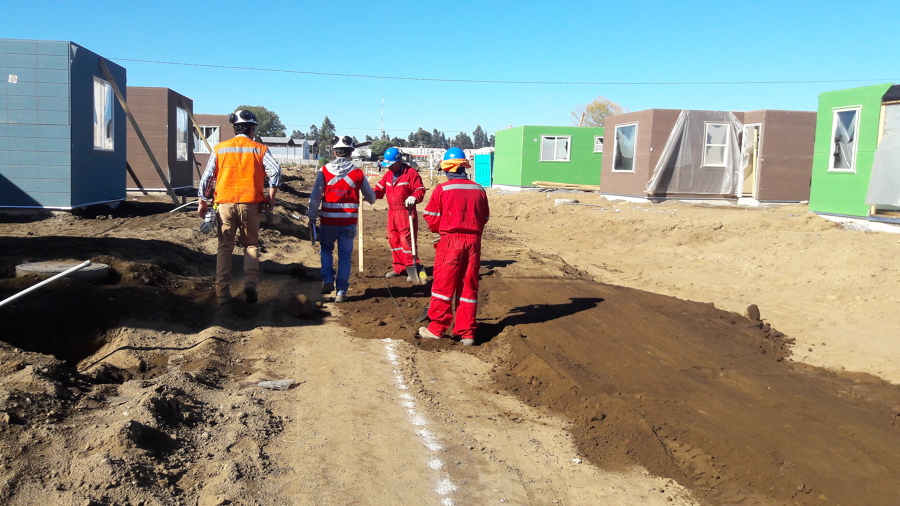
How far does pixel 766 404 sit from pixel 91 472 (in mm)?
4520

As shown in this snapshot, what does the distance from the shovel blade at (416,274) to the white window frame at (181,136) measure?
15.4 m

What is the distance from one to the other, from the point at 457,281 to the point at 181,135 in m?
19.5

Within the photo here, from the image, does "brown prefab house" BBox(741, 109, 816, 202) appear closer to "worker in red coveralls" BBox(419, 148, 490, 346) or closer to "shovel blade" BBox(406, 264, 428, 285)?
"shovel blade" BBox(406, 264, 428, 285)

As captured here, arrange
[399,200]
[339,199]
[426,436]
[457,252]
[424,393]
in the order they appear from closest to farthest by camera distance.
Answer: [426,436] < [424,393] < [457,252] < [339,199] < [399,200]

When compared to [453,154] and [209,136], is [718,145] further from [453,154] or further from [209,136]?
[209,136]

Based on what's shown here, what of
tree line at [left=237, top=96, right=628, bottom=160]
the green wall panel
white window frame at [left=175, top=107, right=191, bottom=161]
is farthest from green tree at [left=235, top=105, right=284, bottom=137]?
the green wall panel

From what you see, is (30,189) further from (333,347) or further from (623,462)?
(623,462)

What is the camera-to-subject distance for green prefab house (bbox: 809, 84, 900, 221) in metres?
13.5

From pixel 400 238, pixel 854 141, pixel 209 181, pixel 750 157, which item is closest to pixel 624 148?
pixel 750 157

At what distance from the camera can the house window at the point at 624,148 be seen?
79.2 feet

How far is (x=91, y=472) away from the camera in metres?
3.16

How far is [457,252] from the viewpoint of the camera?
6664 mm

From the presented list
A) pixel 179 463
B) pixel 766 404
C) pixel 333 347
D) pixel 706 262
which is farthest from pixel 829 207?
pixel 179 463

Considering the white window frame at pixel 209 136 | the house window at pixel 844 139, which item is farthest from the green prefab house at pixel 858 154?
the white window frame at pixel 209 136
